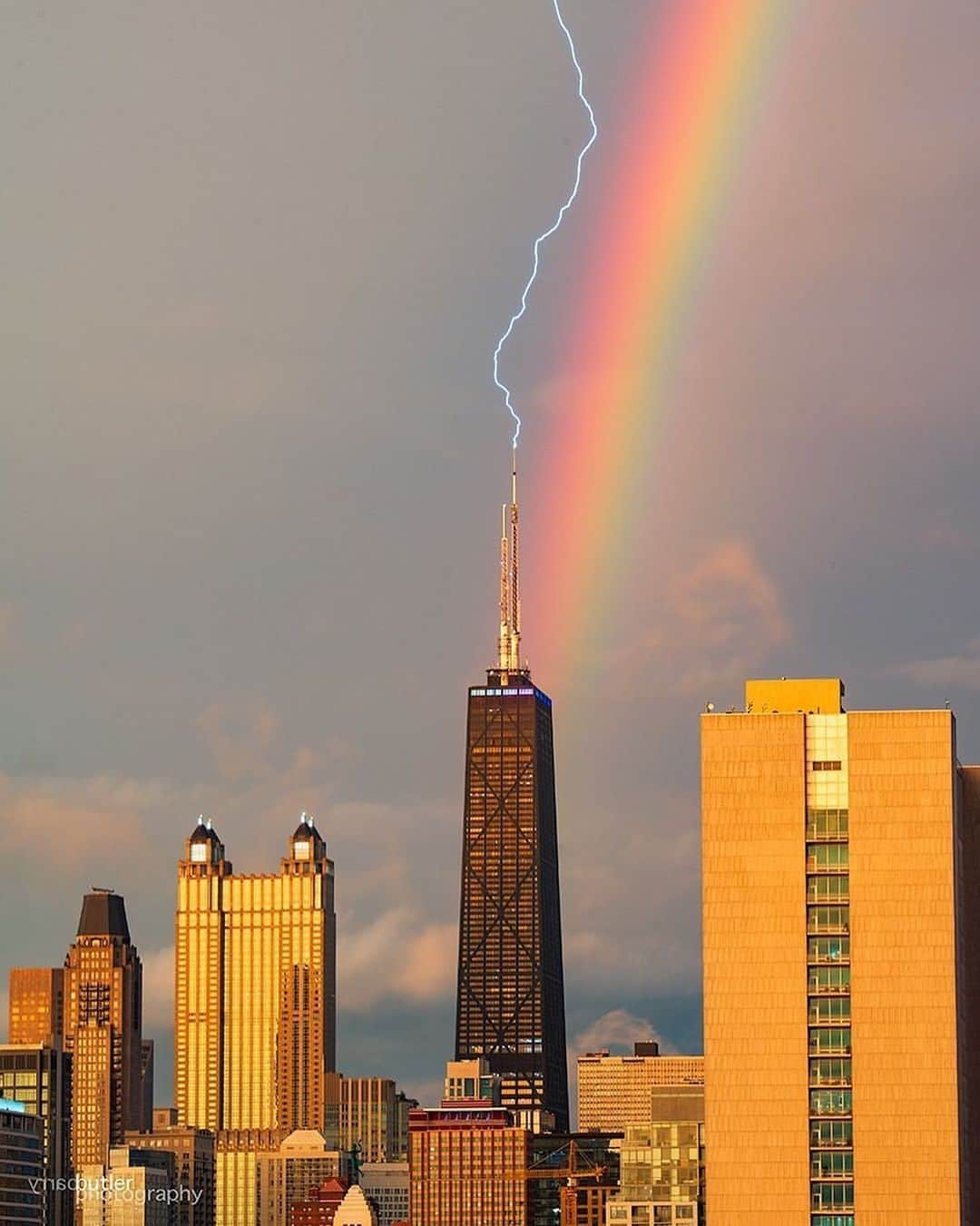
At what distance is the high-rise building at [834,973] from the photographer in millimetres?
137750

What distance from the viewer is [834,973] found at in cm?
14012

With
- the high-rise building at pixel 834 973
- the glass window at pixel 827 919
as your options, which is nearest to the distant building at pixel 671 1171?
the high-rise building at pixel 834 973

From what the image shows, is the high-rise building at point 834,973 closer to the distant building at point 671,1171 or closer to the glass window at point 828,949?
the glass window at point 828,949

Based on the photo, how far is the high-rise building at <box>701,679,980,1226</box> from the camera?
137750mm

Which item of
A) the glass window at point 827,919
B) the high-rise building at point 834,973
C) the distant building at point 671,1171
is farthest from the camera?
the distant building at point 671,1171

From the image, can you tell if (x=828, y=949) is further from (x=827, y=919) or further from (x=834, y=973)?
(x=827, y=919)

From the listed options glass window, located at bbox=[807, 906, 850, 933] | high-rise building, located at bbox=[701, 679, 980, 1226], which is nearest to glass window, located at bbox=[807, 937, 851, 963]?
high-rise building, located at bbox=[701, 679, 980, 1226]

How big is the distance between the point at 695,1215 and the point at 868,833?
55424 millimetres

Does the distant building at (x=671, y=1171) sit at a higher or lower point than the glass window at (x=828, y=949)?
lower

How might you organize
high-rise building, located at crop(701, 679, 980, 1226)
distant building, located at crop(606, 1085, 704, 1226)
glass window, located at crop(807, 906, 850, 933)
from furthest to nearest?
distant building, located at crop(606, 1085, 704, 1226) < glass window, located at crop(807, 906, 850, 933) < high-rise building, located at crop(701, 679, 980, 1226)

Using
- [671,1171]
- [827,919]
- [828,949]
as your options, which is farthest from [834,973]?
[671,1171]

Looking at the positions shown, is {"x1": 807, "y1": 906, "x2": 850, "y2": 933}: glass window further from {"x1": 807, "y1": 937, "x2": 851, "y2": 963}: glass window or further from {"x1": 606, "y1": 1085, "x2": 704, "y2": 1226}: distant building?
{"x1": 606, "y1": 1085, "x2": 704, "y2": 1226}: distant building

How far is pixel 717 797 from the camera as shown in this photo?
142000 millimetres

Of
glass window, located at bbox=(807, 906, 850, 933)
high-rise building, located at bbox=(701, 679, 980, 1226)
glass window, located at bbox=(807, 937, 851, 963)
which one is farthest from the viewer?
glass window, located at bbox=(807, 906, 850, 933)
